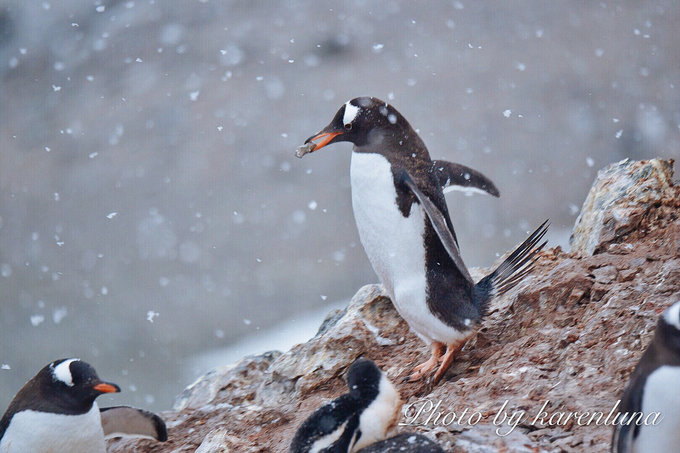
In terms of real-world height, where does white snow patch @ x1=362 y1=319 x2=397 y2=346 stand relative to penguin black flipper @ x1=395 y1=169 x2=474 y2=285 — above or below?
below

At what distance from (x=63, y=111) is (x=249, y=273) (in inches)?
86.7

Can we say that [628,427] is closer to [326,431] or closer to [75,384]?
[326,431]

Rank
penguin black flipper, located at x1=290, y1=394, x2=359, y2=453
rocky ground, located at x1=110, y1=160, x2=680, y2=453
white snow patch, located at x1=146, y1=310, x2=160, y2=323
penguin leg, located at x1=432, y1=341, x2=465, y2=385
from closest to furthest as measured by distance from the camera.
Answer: penguin black flipper, located at x1=290, y1=394, x2=359, y2=453, rocky ground, located at x1=110, y1=160, x2=680, y2=453, penguin leg, located at x1=432, y1=341, x2=465, y2=385, white snow patch, located at x1=146, y1=310, x2=160, y2=323

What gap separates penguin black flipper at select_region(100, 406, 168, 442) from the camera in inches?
82.0

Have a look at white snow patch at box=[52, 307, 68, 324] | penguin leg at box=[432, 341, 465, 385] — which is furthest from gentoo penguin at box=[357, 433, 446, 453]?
white snow patch at box=[52, 307, 68, 324]

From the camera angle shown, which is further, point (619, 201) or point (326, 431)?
point (619, 201)

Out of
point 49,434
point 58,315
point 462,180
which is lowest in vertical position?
point 49,434

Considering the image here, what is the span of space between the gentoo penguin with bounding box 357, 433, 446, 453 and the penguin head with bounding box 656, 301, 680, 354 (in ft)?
1.53

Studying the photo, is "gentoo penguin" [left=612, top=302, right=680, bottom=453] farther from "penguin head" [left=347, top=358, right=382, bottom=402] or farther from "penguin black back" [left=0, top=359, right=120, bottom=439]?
"penguin black back" [left=0, top=359, right=120, bottom=439]

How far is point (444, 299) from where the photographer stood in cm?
208

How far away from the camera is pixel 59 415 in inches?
78.0

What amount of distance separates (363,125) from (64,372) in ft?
3.57

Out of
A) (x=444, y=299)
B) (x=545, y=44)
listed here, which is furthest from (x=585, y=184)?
(x=444, y=299)

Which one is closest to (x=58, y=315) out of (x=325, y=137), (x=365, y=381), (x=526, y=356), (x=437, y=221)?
(x=325, y=137)
